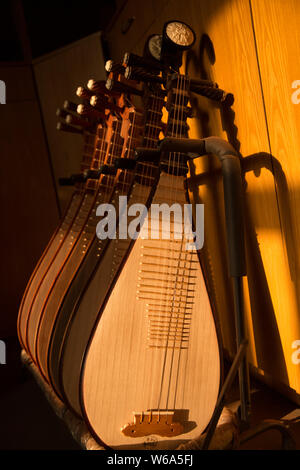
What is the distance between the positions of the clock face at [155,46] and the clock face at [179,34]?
8 centimetres

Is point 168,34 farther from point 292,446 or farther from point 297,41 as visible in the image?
point 292,446

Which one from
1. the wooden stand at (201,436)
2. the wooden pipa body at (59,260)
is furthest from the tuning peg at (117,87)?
the wooden stand at (201,436)

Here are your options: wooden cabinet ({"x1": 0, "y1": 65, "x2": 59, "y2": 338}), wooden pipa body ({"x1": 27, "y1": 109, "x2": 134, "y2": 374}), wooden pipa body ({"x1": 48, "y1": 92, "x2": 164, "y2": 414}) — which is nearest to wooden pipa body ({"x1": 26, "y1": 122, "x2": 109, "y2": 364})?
wooden pipa body ({"x1": 27, "y1": 109, "x2": 134, "y2": 374})

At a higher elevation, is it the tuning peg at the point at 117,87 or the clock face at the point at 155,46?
the clock face at the point at 155,46

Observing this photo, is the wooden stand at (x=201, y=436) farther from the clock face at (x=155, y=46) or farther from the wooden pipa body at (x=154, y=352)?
the clock face at (x=155, y=46)

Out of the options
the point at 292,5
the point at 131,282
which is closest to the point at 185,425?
the point at 131,282

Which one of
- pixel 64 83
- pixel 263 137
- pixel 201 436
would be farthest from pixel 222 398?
pixel 64 83

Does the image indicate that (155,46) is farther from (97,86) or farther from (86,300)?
(86,300)

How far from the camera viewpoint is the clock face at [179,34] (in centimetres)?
107

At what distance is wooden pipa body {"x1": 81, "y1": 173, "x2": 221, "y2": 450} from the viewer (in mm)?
873

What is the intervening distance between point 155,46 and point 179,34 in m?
0.10

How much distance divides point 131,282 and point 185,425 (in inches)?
14.2

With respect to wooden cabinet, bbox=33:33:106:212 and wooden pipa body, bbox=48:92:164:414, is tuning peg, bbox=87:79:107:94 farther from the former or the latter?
wooden cabinet, bbox=33:33:106:212

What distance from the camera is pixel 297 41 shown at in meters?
0.83
